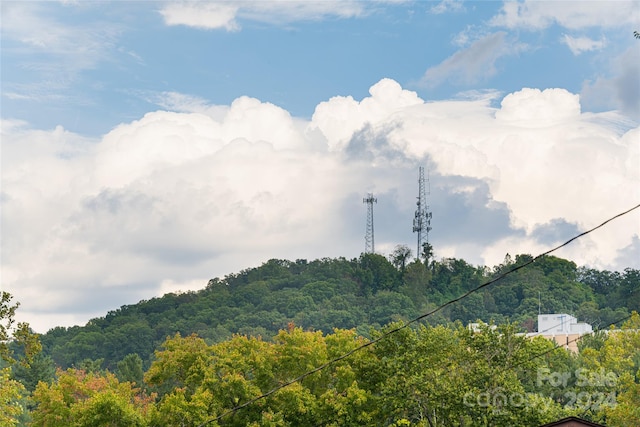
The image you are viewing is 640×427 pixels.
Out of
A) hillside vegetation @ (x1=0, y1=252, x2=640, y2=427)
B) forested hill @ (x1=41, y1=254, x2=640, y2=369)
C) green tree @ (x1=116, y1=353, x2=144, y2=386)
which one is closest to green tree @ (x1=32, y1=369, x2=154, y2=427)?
hillside vegetation @ (x1=0, y1=252, x2=640, y2=427)

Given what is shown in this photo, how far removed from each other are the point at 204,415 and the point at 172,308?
391ft

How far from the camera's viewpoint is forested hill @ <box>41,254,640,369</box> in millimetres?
153875

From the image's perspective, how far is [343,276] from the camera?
180m

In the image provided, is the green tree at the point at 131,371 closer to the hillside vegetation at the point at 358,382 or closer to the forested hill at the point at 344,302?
the hillside vegetation at the point at 358,382

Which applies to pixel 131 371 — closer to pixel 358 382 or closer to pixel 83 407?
pixel 83 407

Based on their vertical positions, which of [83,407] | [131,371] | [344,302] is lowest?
[83,407]

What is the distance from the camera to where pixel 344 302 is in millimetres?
166125

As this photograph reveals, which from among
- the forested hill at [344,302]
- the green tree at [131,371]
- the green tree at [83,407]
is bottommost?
the green tree at [83,407]

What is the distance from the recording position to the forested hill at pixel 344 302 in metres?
154

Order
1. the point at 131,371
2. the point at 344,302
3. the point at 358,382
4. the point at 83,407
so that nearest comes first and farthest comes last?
the point at 358,382 → the point at 83,407 → the point at 131,371 → the point at 344,302

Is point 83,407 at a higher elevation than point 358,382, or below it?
below

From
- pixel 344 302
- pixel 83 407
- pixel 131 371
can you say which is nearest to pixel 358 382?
pixel 83 407

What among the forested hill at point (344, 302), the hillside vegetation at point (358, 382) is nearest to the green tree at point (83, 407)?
the hillside vegetation at point (358, 382)

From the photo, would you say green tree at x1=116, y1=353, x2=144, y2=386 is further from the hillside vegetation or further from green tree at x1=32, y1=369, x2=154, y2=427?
green tree at x1=32, y1=369, x2=154, y2=427
